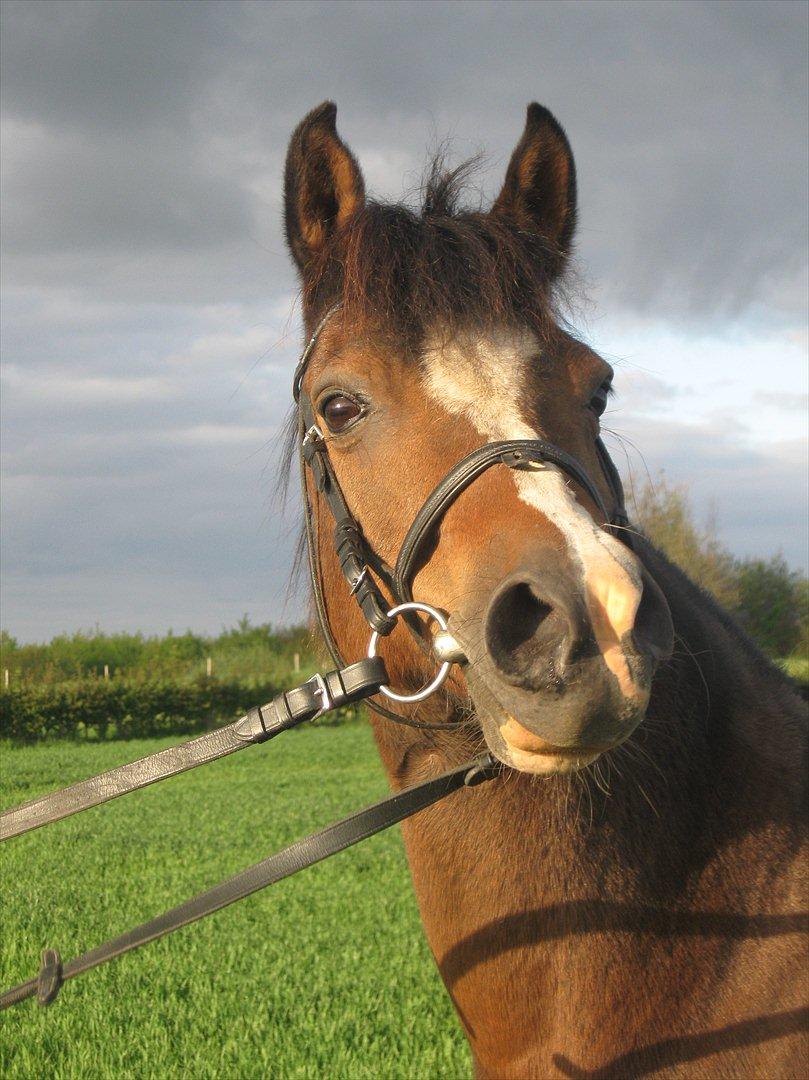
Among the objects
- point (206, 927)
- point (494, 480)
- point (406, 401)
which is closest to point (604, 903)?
point (494, 480)

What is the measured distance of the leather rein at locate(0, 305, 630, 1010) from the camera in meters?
2.33

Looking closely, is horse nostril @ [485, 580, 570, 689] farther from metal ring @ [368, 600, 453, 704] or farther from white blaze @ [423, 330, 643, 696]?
metal ring @ [368, 600, 453, 704]

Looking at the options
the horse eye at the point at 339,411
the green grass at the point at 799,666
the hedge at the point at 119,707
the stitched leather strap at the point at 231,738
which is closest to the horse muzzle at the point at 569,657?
the stitched leather strap at the point at 231,738

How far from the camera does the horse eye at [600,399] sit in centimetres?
283

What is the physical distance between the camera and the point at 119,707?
31.7m

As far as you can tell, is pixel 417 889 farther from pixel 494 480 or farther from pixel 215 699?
pixel 215 699

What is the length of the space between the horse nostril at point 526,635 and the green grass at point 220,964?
4.76 m

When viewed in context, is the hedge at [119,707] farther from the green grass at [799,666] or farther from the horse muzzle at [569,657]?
the horse muzzle at [569,657]

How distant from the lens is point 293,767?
81.5ft

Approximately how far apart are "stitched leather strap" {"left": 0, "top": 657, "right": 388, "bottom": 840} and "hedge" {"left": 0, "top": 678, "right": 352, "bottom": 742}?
2609cm

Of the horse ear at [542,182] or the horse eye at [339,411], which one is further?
the horse ear at [542,182]

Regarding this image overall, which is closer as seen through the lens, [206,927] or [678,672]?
[678,672]

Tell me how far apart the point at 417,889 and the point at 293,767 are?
2257cm

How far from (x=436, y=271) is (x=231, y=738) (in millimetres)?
1410
